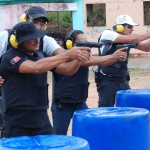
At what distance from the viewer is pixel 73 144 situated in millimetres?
3568

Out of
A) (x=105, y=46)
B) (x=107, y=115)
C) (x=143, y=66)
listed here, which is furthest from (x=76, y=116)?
(x=143, y=66)

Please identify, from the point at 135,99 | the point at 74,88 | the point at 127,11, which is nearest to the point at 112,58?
the point at 74,88

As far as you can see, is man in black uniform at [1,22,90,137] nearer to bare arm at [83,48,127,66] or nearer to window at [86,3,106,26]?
bare arm at [83,48,127,66]

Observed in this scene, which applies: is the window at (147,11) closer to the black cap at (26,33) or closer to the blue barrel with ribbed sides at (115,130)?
the black cap at (26,33)

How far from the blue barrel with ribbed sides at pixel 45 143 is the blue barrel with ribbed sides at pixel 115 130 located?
1.68 feet

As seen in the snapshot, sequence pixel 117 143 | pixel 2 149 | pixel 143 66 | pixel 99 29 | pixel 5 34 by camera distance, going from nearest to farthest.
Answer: pixel 2 149, pixel 117 143, pixel 5 34, pixel 143 66, pixel 99 29

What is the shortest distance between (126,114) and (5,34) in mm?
1511

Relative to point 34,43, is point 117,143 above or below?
below

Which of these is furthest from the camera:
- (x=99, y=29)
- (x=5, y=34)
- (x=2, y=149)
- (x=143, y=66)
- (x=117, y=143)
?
(x=99, y=29)

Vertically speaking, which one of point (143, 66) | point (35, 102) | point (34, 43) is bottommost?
point (143, 66)

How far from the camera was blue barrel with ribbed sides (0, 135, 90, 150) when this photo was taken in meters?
3.52

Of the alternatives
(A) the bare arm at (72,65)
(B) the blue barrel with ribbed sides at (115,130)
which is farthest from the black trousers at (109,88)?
(B) the blue barrel with ribbed sides at (115,130)

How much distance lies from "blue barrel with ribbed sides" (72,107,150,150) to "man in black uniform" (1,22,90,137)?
14.2 inches

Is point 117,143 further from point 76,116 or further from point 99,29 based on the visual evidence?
point 99,29
